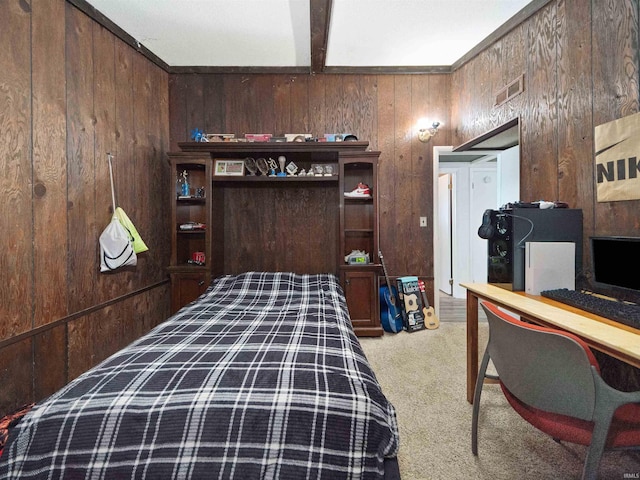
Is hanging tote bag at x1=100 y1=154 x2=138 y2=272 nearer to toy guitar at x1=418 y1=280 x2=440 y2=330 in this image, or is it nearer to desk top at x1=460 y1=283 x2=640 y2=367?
desk top at x1=460 y1=283 x2=640 y2=367

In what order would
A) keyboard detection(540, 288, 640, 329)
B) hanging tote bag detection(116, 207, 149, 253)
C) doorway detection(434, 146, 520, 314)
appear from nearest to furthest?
keyboard detection(540, 288, 640, 329)
hanging tote bag detection(116, 207, 149, 253)
doorway detection(434, 146, 520, 314)

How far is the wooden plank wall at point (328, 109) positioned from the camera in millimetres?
3244

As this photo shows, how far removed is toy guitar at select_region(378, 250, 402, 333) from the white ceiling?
2222 mm

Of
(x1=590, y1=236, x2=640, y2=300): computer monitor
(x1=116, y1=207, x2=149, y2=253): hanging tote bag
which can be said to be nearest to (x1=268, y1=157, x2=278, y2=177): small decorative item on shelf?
(x1=116, y1=207, x2=149, y2=253): hanging tote bag

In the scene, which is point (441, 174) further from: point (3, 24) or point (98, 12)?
point (3, 24)

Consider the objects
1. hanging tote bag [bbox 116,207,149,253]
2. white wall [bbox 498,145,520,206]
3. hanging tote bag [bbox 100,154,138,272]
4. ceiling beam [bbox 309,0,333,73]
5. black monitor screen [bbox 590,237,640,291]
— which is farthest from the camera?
white wall [bbox 498,145,520,206]

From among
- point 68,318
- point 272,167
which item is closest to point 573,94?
point 272,167

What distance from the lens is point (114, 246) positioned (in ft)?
7.59

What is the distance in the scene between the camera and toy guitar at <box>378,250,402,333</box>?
3119mm

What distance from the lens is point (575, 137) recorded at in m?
1.90

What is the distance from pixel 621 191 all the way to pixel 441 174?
11.1ft

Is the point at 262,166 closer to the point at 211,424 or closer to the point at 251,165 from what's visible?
the point at 251,165

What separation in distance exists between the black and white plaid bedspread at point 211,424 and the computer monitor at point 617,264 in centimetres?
132

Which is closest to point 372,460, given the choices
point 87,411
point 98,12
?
point 87,411
